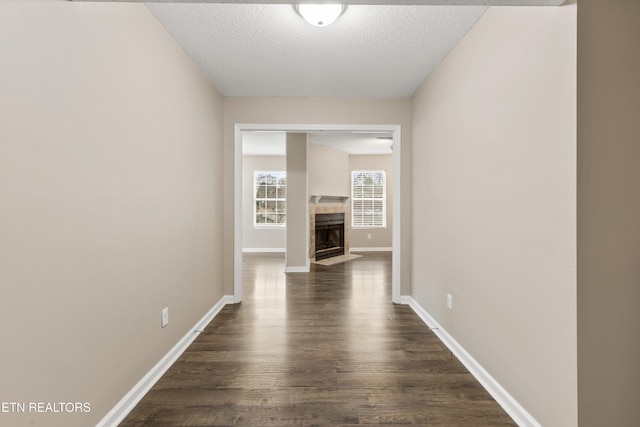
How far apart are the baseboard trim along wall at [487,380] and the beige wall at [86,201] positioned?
216cm

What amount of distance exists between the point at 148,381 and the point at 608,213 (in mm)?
2603

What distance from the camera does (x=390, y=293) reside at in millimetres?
3812

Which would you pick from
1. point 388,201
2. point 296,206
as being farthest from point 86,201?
point 388,201

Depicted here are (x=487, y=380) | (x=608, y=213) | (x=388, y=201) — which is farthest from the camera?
(x=388, y=201)

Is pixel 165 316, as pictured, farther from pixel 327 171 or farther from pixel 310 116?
pixel 327 171

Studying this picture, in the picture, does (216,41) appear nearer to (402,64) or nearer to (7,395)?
(402,64)

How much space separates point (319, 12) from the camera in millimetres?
1822

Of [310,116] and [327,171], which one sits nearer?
[310,116]

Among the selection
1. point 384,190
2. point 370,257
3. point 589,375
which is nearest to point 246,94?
Answer: point 589,375

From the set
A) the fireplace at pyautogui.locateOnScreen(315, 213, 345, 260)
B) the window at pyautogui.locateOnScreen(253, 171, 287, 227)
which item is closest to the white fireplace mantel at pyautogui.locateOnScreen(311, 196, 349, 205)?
the fireplace at pyautogui.locateOnScreen(315, 213, 345, 260)

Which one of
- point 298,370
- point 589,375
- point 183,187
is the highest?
point 183,187

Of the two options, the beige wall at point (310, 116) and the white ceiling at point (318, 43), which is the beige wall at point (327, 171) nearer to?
the beige wall at point (310, 116)

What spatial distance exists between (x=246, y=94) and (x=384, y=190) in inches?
201

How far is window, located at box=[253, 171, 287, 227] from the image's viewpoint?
7.73 m
